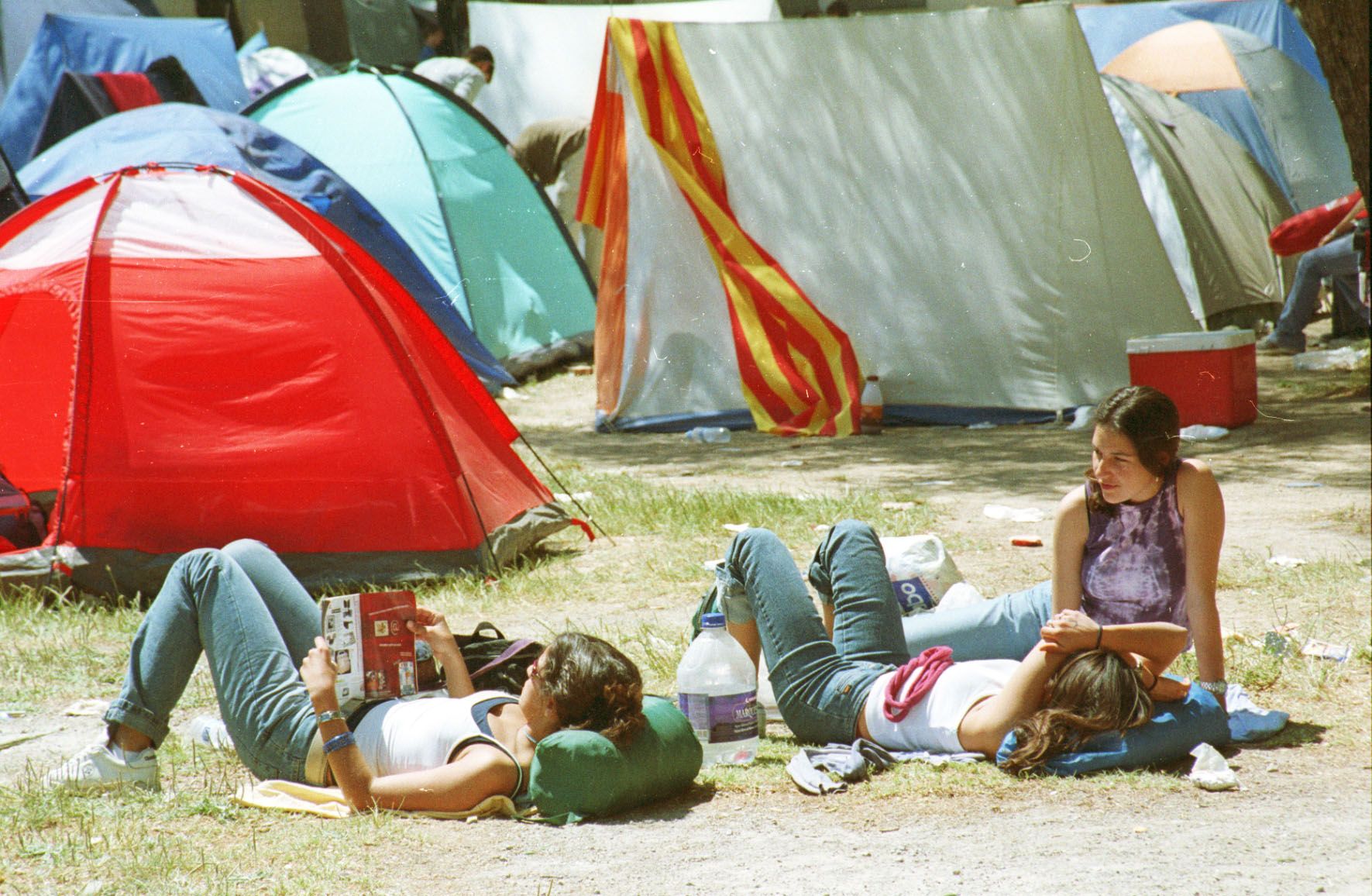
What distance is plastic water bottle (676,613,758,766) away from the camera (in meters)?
3.47

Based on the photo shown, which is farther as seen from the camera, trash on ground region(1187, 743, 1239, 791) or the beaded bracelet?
trash on ground region(1187, 743, 1239, 791)

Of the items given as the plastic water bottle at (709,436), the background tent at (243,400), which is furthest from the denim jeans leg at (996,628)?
the plastic water bottle at (709,436)

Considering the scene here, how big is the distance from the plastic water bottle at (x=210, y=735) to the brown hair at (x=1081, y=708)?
195 centimetres

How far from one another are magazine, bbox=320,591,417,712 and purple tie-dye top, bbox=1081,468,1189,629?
1597 mm

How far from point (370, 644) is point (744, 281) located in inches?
216

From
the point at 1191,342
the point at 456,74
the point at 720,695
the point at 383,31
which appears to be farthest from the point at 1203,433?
the point at 383,31

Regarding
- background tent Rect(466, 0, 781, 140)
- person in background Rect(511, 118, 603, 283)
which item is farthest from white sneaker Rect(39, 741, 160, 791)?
background tent Rect(466, 0, 781, 140)

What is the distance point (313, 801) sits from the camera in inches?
125

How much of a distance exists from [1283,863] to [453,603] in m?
3.04

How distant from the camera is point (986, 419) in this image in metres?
8.50

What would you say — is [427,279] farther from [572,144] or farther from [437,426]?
[437,426]

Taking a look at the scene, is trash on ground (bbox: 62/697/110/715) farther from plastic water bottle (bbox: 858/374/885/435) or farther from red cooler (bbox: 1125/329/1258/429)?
red cooler (bbox: 1125/329/1258/429)

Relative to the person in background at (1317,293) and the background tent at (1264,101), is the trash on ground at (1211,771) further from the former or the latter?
the background tent at (1264,101)

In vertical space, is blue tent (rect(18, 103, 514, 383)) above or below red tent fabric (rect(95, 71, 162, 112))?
below
